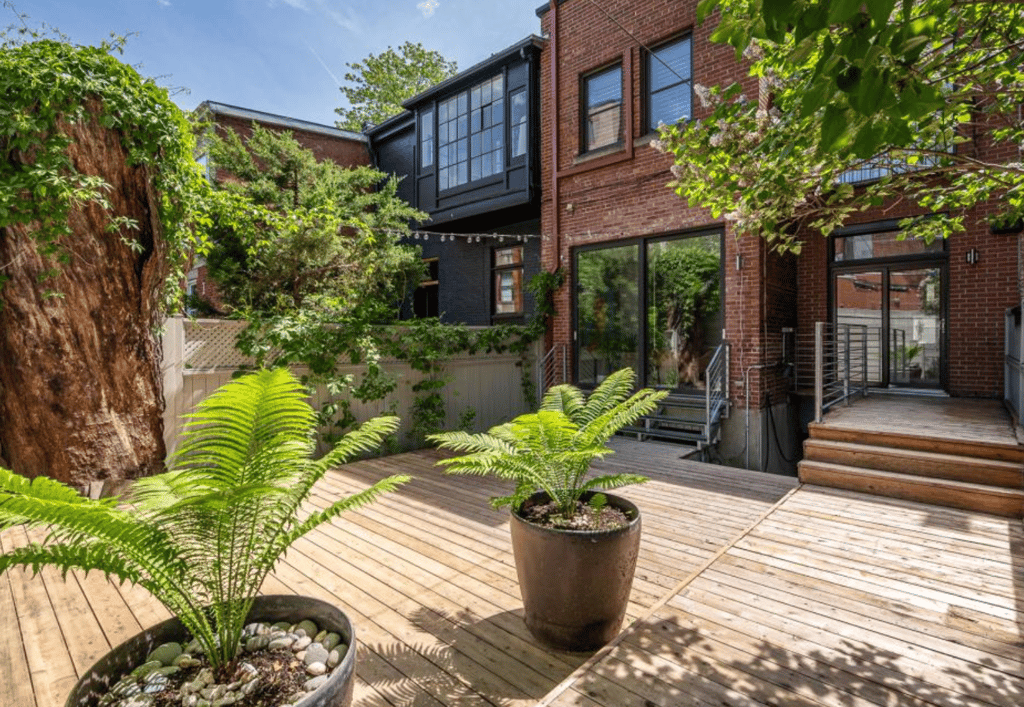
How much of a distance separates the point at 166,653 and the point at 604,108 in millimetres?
8172

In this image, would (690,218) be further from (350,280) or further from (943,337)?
(350,280)

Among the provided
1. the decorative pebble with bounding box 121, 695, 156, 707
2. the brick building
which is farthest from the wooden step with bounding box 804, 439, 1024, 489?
the decorative pebble with bounding box 121, 695, 156, 707

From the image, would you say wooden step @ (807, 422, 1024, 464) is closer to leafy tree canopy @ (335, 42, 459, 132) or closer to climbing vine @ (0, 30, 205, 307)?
climbing vine @ (0, 30, 205, 307)

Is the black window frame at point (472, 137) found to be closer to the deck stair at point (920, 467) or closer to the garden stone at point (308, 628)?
the deck stair at point (920, 467)

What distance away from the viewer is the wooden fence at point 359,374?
16.6ft

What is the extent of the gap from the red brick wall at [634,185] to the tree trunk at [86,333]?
218 inches

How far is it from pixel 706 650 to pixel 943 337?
6.84 metres

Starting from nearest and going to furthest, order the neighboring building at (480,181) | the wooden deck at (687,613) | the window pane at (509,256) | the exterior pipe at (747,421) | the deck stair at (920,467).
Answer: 1. the wooden deck at (687,613)
2. the deck stair at (920,467)
3. the exterior pipe at (747,421)
4. the neighboring building at (480,181)
5. the window pane at (509,256)

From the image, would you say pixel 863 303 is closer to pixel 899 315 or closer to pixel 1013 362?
pixel 899 315

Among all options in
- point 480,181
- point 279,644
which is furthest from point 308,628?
point 480,181

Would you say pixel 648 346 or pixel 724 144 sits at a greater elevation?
pixel 724 144

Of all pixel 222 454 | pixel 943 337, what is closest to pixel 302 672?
pixel 222 454

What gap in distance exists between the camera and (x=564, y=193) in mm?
8297

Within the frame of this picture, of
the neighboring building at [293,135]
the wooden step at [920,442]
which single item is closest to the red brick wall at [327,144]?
the neighboring building at [293,135]
